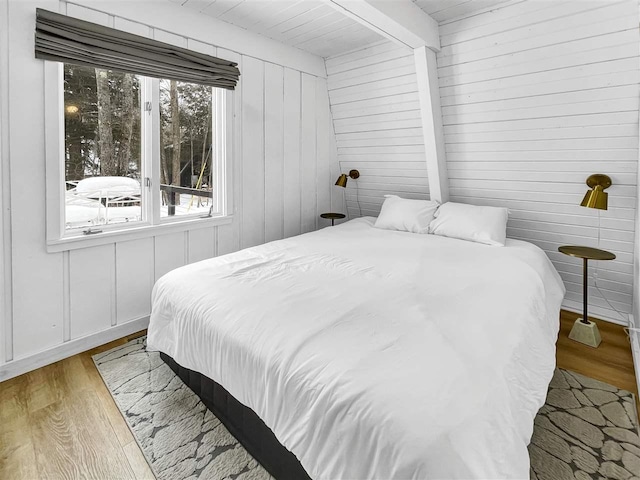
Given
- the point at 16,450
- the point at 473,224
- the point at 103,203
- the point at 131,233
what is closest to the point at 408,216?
the point at 473,224

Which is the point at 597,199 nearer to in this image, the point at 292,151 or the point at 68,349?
the point at 292,151

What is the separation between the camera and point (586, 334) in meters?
2.41

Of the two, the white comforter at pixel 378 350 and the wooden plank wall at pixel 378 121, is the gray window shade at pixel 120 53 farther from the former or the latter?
the white comforter at pixel 378 350

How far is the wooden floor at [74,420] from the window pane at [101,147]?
0.94 metres

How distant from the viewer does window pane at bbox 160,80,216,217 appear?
105 inches

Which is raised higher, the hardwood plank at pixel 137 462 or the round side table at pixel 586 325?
the round side table at pixel 586 325

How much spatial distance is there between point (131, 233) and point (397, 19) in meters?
2.26

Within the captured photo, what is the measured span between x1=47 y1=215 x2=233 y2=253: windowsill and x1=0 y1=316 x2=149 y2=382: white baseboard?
0.61 metres

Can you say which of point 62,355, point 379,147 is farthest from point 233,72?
point 62,355

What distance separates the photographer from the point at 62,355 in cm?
221

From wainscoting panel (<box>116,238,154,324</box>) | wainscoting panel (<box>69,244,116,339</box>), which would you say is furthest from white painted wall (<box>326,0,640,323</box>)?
wainscoting panel (<box>69,244,116,339</box>)

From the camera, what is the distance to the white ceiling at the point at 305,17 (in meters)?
2.40

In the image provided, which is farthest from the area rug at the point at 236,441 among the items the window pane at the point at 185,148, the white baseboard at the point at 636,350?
the window pane at the point at 185,148

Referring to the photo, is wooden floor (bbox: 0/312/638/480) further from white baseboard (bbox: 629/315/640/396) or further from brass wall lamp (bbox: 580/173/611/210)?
brass wall lamp (bbox: 580/173/611/210)
